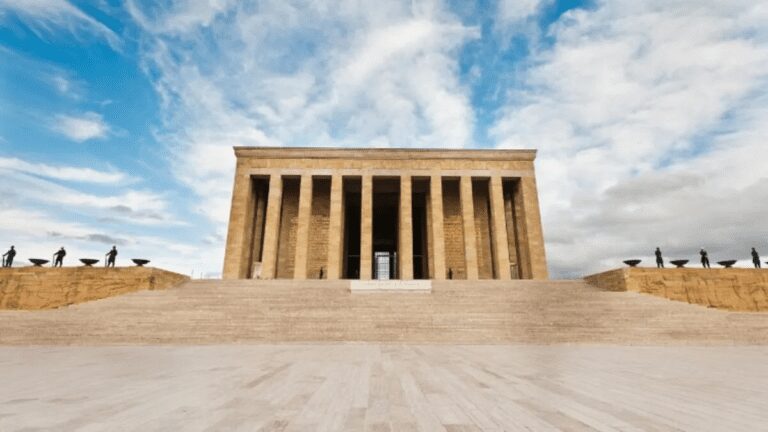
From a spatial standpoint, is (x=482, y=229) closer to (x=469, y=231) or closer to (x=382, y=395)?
(x=469, y=231)

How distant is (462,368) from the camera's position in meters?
4.59

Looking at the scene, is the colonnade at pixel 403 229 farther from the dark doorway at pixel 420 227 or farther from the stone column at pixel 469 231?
the dark doorway at pixel 420 227

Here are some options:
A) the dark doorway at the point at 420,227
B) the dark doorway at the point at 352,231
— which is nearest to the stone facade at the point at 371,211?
the dark doorway at the point at 420,227

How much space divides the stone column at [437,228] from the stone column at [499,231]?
137 inches

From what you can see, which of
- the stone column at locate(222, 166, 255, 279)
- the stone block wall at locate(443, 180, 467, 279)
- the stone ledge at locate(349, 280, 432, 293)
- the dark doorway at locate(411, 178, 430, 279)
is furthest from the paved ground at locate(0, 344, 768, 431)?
the dark doorway at locate(411, 178, 430, 279)

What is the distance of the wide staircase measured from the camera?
28.8ft

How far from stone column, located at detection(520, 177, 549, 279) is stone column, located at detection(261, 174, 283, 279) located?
651 inches

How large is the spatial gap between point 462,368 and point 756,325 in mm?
10245

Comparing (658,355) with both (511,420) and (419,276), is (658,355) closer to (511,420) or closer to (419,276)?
(511,420)

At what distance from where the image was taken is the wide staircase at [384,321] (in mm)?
8773

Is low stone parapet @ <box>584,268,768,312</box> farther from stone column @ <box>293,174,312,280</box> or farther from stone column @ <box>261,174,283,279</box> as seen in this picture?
stone column @ <box>261,174,283,279</box>

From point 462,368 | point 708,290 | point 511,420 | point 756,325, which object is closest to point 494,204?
point 708,290

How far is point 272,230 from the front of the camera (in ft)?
73.5

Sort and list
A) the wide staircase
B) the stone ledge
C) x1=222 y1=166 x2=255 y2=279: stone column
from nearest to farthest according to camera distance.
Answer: the wide staircase
the stone ledge
x1=222 y1=166 x2=255 y2=279: stone column
